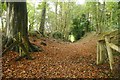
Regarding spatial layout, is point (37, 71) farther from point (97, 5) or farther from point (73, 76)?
point (97, 5)

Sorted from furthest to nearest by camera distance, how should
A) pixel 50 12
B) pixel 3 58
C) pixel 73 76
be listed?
1. pixel 50 12
2. pixel 3 58
3. pixel 73 76

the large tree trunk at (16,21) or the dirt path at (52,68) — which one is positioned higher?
the large tree trunk at (16,21)

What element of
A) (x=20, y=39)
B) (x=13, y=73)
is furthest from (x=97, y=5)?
(x=13, y=73)

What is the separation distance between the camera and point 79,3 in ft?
125

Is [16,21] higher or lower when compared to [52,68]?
higher

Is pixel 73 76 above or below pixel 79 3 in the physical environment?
below

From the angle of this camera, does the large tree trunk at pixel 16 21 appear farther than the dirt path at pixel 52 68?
Yes

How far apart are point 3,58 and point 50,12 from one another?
108 feet

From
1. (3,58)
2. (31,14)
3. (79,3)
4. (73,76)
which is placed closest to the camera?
(73,76)

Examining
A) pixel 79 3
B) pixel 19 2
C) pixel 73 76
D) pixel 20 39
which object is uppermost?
pixel 79 3

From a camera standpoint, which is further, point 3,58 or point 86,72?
point 3,58

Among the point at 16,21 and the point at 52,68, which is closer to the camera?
the point at 52,68

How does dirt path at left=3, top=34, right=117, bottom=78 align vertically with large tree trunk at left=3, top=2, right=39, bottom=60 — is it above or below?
below

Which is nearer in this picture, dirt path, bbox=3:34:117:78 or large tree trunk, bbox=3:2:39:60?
dirt path, bbox=3:34:117:78
